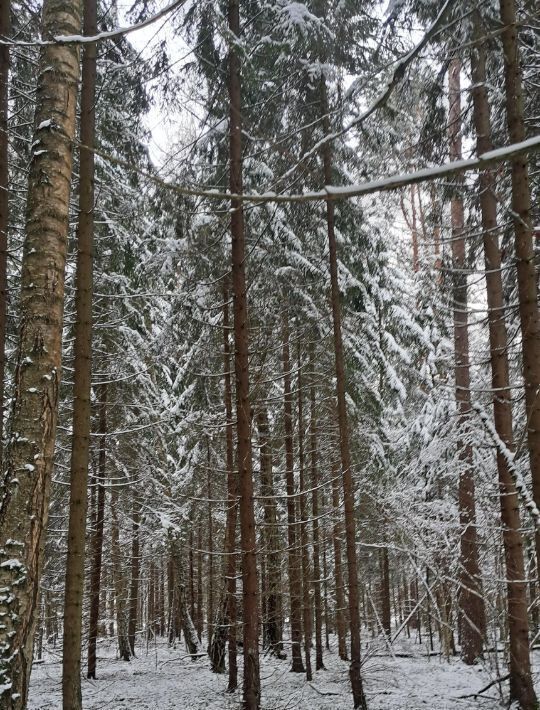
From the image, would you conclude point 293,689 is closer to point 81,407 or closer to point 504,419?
point 504,419

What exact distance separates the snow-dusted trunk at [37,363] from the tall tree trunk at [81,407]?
7.14ft

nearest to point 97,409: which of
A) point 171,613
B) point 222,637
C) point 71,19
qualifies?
point 222,637

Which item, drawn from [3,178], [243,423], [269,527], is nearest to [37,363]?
[243,423]

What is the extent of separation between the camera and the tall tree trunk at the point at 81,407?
6340 mm

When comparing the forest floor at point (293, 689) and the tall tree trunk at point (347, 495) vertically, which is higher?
the tall tree trunk at point (347, 495)

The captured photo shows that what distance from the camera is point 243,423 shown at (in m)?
7.29

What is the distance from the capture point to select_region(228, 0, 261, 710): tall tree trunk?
688 cm

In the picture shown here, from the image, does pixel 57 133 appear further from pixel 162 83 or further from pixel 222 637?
pixel 222 637

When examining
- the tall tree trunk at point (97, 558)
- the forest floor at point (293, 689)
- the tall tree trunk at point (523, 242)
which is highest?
the tall tree trunk at point (523, 242)

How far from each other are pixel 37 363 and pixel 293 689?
9619 mm

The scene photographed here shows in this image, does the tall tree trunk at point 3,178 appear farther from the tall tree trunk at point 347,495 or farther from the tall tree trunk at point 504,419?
the tall tree trunk at point 504,419

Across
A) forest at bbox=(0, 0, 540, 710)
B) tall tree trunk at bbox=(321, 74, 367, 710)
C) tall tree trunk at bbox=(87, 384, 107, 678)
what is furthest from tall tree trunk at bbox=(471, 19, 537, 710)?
tall tree trunk at bbox=(87, 384, 107, 678)

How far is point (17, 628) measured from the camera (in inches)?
132

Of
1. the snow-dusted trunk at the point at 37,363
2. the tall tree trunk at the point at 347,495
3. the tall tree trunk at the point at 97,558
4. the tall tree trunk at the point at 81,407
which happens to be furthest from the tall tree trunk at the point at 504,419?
the tall tree trunk at the point at 97,558
